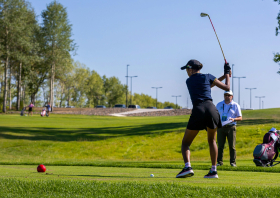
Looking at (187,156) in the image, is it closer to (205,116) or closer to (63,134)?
(205,116)

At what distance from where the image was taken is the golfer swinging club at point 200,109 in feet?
20.6

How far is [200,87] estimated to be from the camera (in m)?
6.44

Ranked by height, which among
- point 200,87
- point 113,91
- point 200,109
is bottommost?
point 200,109

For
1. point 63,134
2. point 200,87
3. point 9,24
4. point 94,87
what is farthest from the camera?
point 94,87

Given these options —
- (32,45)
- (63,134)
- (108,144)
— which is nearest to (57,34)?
(32,45)

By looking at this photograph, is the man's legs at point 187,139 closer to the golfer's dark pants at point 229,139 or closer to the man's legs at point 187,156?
the man's legs at point 187,156

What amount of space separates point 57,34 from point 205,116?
59.1 m

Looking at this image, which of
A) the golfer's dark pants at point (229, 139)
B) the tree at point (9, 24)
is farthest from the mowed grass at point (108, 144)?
Answer: the tree at point (9, 24)

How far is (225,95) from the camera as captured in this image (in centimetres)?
1109

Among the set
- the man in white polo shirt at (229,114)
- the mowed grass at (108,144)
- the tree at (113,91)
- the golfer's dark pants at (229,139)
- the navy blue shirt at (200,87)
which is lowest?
the mowed grass at (108,144)

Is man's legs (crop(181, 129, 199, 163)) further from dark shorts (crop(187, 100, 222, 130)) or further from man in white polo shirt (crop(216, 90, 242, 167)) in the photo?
man in white polo shirt (crop(216, 90, 242, 167))

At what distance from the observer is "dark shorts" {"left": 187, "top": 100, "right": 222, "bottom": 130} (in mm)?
6250

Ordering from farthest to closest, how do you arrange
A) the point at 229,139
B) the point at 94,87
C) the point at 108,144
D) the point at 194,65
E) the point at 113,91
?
1. the point at 113,91
2. the point at 94,87
3. the point at 108,144
4. the point at 229,139
5. the point at 194,65

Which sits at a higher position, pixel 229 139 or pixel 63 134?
pixel 229 139
